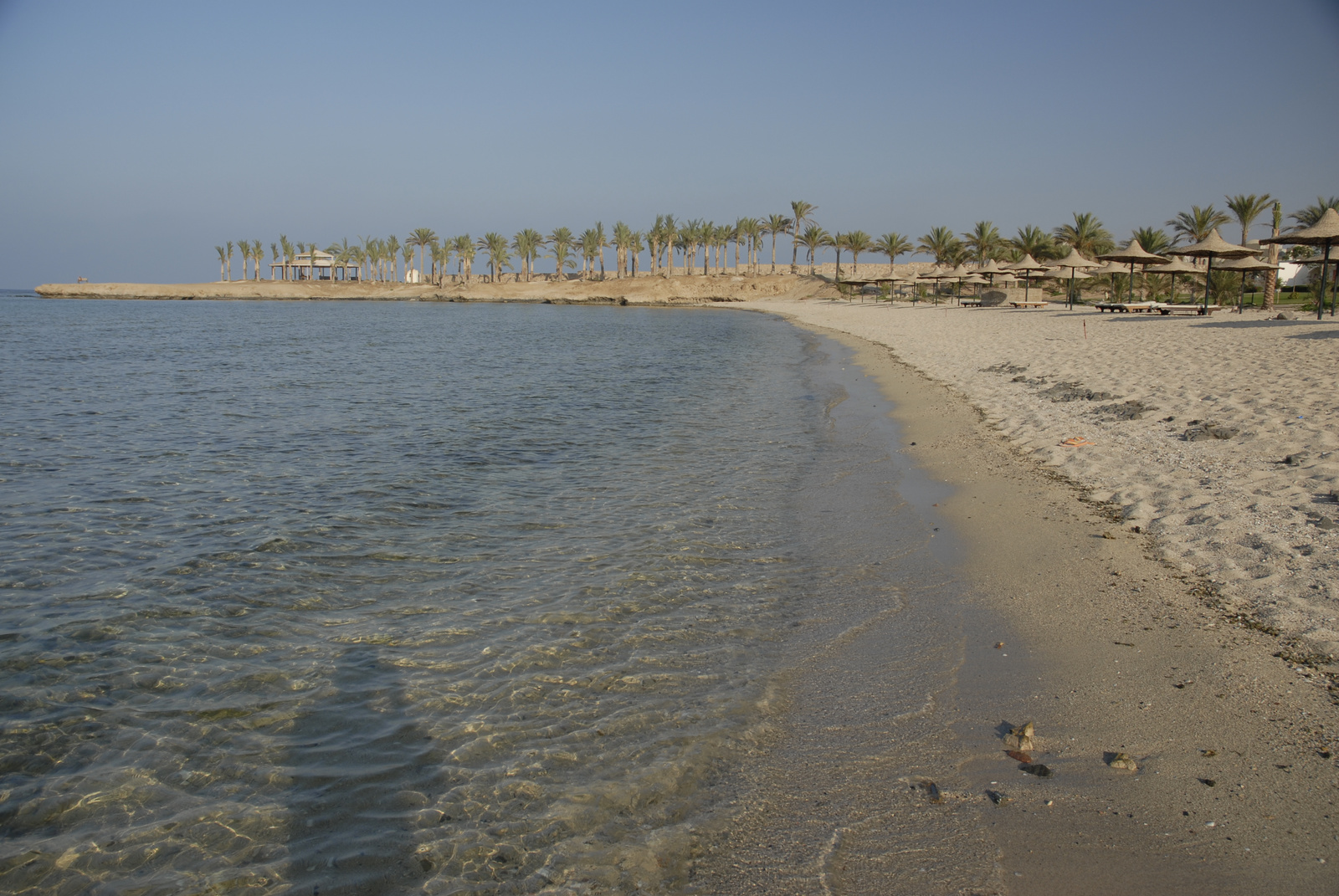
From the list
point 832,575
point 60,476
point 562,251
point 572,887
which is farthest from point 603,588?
point 562,251

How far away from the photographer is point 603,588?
646 cm

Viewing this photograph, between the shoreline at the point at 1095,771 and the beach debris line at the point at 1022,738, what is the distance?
0.06m

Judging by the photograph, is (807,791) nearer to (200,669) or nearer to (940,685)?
(940,685)

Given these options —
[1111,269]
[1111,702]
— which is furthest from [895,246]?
[1111,702]

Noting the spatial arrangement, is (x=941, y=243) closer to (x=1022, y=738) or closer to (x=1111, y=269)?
(x=1111, y=269)

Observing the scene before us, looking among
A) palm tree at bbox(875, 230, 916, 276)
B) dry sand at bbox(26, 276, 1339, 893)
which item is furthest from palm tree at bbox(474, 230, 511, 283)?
dry sand at bbox(26, 276, 1339, 893)

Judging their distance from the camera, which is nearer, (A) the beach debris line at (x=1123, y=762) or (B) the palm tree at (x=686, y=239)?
(A) the beach debris line at (x=1123, y=762)

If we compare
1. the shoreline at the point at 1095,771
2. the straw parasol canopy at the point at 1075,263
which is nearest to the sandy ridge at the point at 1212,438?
the shoreline at the point at 1095,771

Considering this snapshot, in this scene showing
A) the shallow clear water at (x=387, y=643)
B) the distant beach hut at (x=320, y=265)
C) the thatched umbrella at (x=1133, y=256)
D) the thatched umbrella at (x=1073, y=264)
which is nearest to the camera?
the shallow clear water at (x=387, y=643)

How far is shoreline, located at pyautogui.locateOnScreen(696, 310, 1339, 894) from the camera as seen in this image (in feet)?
10.4

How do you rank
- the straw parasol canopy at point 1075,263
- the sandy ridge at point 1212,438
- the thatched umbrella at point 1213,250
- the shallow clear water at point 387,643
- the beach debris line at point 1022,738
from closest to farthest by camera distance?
the shallow clear water at point 387,643
the beach debris line at point 1022,738
the sandy ridge at point 1212,438
the thatched umbrella at point 1213,250
the straw parasol canopy at point 1075,263

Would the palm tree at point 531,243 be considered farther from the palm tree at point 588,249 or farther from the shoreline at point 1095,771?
the shoreline at point 1095,771

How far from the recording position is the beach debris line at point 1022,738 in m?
4.04

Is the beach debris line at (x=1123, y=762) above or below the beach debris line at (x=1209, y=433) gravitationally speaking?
below
